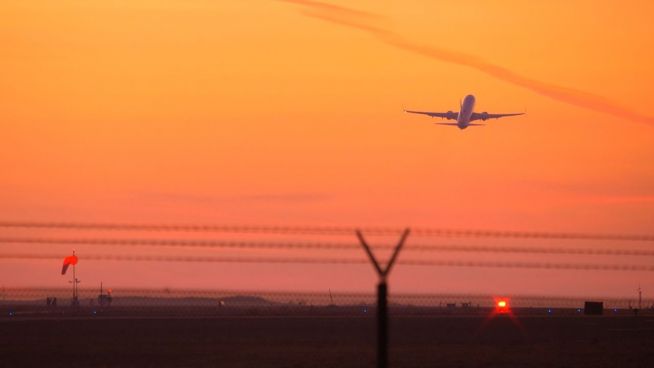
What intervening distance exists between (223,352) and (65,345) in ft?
36.3

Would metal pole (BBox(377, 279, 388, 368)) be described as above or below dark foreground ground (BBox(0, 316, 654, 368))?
below

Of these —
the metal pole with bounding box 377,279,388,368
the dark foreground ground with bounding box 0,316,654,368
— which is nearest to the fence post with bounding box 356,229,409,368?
the metal pole with bounding box 377,279,388,368

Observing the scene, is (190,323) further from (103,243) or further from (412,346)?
(103,243)

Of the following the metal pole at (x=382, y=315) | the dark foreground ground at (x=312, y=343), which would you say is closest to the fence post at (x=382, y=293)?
the metal pole at (x=382, y=315)

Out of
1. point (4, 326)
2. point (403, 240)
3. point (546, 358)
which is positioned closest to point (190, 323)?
point (4, 326)

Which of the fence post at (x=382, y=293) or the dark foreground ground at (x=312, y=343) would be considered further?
the dark foreground ground at (x=312, y=343)

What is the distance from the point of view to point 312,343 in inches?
3159

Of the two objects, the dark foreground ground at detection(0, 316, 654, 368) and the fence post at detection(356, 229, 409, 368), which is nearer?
the fence post at detection(356, 229, 409, 368)

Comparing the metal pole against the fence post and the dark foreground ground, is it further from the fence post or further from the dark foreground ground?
the dark foreground ground

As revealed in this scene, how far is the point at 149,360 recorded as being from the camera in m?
66.9

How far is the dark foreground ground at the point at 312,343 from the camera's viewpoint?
67.0 m

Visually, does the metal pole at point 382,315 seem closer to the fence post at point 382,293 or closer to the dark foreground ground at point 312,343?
the fence post at point 382,293

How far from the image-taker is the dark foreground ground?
6700 centimetres

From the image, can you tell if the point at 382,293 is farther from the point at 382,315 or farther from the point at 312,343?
the point at 312,343
